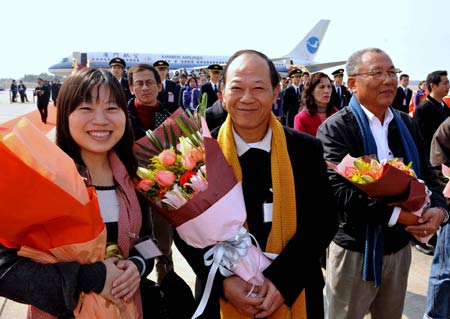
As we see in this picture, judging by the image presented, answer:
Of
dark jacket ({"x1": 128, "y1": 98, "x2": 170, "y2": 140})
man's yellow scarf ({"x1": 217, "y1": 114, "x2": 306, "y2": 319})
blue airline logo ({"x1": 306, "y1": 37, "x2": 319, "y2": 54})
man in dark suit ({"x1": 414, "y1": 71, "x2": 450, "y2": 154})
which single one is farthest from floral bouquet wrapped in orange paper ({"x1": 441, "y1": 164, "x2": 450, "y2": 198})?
blue airline logo ({"x1": 306, "y1": 37, "x2": 319, "y2": 54})

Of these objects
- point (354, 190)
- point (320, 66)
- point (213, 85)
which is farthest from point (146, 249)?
point (320, 66)

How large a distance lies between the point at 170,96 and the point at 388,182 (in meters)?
7.75

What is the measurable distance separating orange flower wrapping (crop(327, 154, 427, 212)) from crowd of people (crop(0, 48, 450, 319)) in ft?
0.23

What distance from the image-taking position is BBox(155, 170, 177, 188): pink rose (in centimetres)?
165

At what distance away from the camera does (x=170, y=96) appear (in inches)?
362

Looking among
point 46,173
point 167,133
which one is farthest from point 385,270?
point 46,173

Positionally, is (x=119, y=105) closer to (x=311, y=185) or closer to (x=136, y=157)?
(x=136, y=157)

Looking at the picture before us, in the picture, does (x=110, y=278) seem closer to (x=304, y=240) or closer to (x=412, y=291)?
(x=304, y=240)

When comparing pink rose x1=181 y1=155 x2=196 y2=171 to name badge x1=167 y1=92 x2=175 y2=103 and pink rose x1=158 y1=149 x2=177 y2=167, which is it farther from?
name badge x1=167 y1=92 x2=175 y2=103

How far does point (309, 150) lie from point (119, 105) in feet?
3.21

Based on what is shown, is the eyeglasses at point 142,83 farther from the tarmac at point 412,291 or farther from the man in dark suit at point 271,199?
the man in dark suit at point 271,199

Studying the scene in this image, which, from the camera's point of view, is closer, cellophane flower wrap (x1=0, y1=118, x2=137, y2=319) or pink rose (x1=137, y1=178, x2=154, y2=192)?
cellophane flower wrap (x1=0, y1=118, x2=137, y2=319)

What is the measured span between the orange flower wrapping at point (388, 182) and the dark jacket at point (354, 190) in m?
0.11

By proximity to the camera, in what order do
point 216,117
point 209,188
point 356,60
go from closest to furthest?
point 209,188 → point 356,60 → point 216,117
